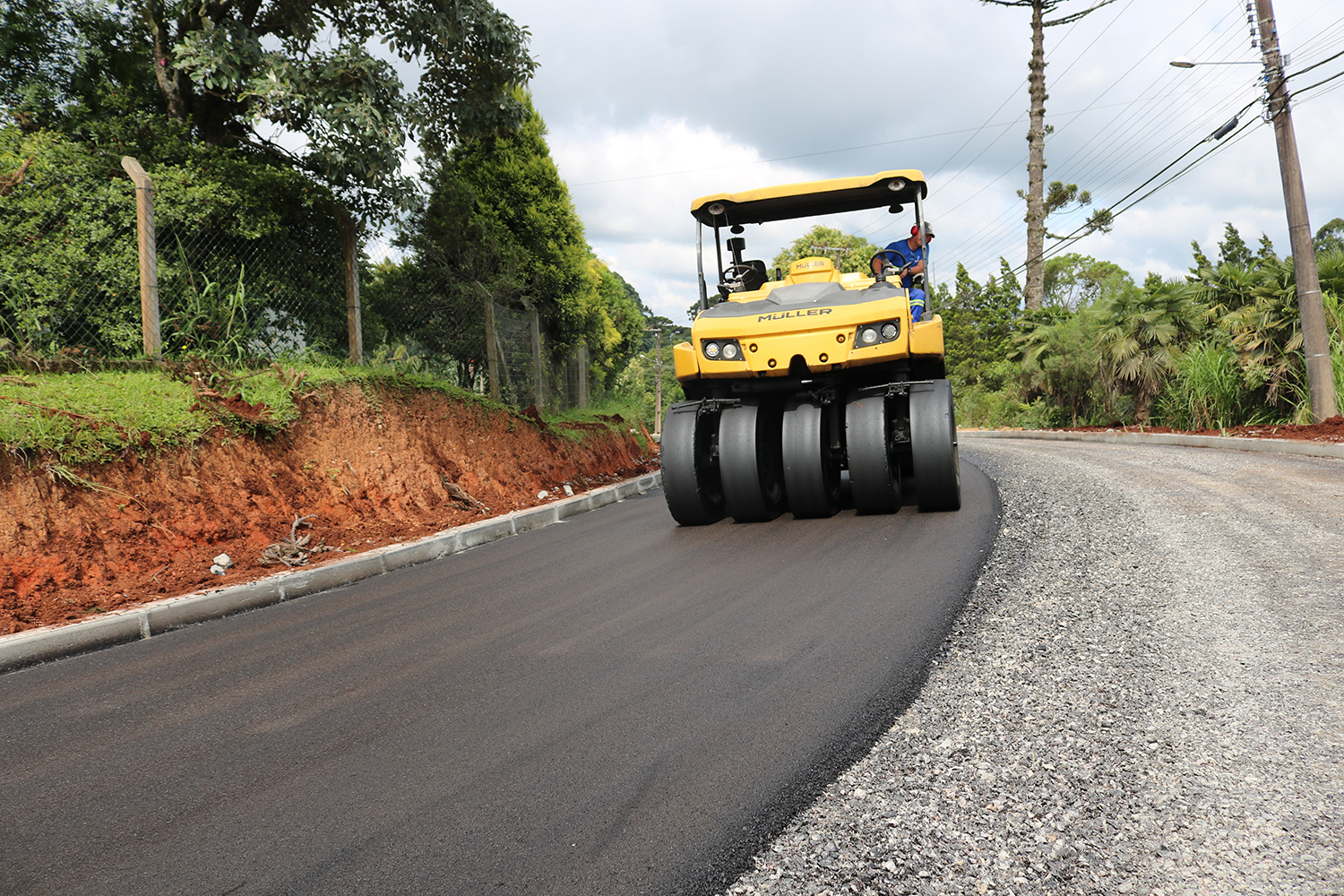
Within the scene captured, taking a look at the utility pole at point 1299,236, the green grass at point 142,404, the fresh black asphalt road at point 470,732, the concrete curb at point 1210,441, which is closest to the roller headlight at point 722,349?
the fresh black asphalt road at point 470,732

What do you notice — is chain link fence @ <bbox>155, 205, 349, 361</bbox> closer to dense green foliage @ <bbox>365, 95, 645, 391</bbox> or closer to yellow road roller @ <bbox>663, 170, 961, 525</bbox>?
dense green foliage @ <bbox>365, 95, 645, 391</bbox>

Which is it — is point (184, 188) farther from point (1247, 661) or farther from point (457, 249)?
point (1247, 661)

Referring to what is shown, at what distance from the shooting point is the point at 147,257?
6844mm

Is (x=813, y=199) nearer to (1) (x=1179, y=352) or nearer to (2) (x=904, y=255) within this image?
(2) (x=904, y=255)

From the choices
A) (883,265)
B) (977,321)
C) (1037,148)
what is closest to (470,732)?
(883,265)

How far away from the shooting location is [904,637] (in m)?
3.55

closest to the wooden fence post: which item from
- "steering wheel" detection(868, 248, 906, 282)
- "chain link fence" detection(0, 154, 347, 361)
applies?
"chain link fence" detection(0, 154, 347, 361)

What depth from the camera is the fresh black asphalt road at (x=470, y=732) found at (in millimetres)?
2090

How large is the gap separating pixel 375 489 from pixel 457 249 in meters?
5.22

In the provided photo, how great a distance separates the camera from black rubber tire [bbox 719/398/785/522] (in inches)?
261

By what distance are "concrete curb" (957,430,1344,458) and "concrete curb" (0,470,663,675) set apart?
9.75 meters

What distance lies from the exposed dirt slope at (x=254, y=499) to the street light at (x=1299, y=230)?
1092 cm

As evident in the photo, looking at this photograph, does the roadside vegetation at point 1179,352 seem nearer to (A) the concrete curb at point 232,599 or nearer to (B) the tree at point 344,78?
(B) the tree at point 344,78

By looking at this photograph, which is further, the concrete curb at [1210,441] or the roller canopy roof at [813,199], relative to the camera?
the concrete curb at [1210,441]
